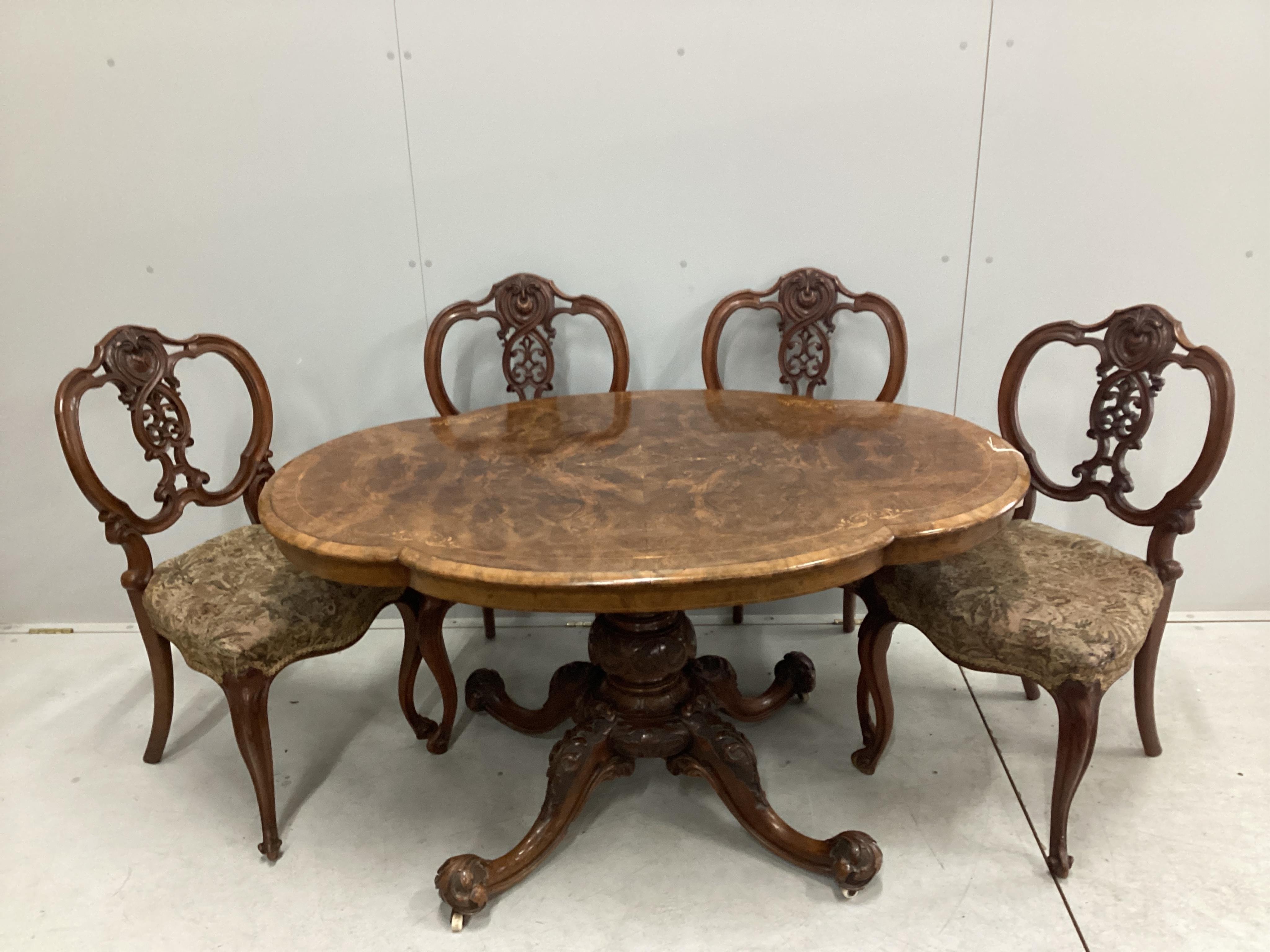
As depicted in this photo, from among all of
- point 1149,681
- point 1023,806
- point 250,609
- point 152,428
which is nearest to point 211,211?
point 152,428

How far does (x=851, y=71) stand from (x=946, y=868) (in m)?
1.89

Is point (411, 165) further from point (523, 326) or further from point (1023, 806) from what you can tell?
point (1023, 806)

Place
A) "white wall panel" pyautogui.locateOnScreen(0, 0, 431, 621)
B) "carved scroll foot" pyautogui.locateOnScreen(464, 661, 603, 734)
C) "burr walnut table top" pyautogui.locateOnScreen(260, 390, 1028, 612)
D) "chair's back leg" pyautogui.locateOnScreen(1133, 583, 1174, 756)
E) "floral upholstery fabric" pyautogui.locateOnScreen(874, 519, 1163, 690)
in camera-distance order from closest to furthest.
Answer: "burr walnut table top" pyautogui.locateOnScreen(260, 390, 1028, 612) → "floral upholstery fabric" pyautogui.locateOnScreen(874, 519, 1163, 690) → "chair's back leg" pyautogui.locateOnScreen(1133, 583, 1174, 756) → "carved scroll foot" pyautogui.locateOnScreen(464, 661, 603, 734) → "white wall panel" pyautogui.locateOnScreen(0, 0, 431, 621)

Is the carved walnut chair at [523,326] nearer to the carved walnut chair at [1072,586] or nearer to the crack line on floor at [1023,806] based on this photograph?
the carved walnut chair at [1072,586]

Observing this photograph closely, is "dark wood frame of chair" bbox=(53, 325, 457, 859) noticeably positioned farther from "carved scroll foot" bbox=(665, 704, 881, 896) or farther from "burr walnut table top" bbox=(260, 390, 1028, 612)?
"carved scroll foot" bbox=(665, 704, 881, 896)

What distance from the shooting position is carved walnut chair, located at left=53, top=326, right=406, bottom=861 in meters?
1.63

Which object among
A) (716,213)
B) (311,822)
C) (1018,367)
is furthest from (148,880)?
(1018,367)

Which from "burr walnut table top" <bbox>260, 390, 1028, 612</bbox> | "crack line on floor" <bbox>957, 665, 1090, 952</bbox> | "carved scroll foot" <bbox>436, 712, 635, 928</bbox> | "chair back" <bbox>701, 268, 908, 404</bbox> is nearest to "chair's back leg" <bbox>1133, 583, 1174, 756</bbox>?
"crack line on floor" <bbox>957, 665, 1090, 952</bbox>

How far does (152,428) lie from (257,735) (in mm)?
767

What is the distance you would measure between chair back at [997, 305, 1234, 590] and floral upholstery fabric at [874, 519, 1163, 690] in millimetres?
105

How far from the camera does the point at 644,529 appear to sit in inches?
50.2

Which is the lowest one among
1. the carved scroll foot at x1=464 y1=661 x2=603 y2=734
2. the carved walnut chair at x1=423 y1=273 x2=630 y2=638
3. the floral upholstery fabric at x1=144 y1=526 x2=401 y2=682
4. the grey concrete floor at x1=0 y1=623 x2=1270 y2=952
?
the grey concrete floor at x1=0 y1=623 x2=1270 y2=952

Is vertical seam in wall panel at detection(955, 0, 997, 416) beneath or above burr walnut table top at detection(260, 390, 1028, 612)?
above

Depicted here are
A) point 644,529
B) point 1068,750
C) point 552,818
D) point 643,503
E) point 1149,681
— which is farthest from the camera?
point 1149,681
